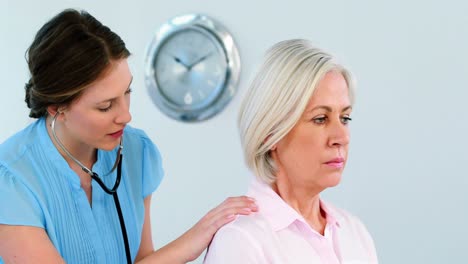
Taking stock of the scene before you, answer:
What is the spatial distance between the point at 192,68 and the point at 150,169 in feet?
3.55

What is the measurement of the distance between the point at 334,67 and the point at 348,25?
4.31ft

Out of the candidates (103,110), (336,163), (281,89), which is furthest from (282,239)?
(103,110)

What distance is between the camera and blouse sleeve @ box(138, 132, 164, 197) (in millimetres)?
1672

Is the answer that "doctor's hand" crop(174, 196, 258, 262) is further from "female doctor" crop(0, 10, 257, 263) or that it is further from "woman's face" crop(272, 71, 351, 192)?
"woman's face" crop(272, 71, 351, 192)

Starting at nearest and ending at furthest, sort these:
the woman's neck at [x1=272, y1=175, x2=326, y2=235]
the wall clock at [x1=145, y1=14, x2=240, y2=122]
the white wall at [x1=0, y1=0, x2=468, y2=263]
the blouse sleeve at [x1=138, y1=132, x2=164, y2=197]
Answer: the woman's neck at [x1=272, y1=175, x2=326, y2=235] < the blouse sleeve at [x1=138, y1=132, x2=164, y2=197] < the white wall at [x1=0, y1=0, x2=468, y2=263] < the wall clock at [x1=145, y1=14, x2=240, y2=122]

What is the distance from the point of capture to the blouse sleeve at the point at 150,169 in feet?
5.49

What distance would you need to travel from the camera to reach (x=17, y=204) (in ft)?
4.47

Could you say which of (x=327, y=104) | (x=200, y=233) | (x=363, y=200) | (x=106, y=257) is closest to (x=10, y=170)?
(x=106, y=257)

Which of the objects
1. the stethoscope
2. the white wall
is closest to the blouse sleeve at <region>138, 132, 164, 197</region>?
the stethoscope

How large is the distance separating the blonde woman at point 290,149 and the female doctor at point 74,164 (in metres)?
0.06

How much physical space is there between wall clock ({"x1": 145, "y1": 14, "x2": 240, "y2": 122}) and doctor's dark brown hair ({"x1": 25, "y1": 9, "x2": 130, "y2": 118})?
125 centimetres

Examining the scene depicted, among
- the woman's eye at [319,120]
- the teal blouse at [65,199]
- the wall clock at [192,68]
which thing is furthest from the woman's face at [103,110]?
the wall clock at [192,68]

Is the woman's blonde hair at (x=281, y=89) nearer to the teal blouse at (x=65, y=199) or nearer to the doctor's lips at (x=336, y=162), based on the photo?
the doctor's lips at (x=336, y=162)

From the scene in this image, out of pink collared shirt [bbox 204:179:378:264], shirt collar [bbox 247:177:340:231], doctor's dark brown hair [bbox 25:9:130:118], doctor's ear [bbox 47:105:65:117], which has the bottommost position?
pink collared shirt [bbox 204:179:378:264]
